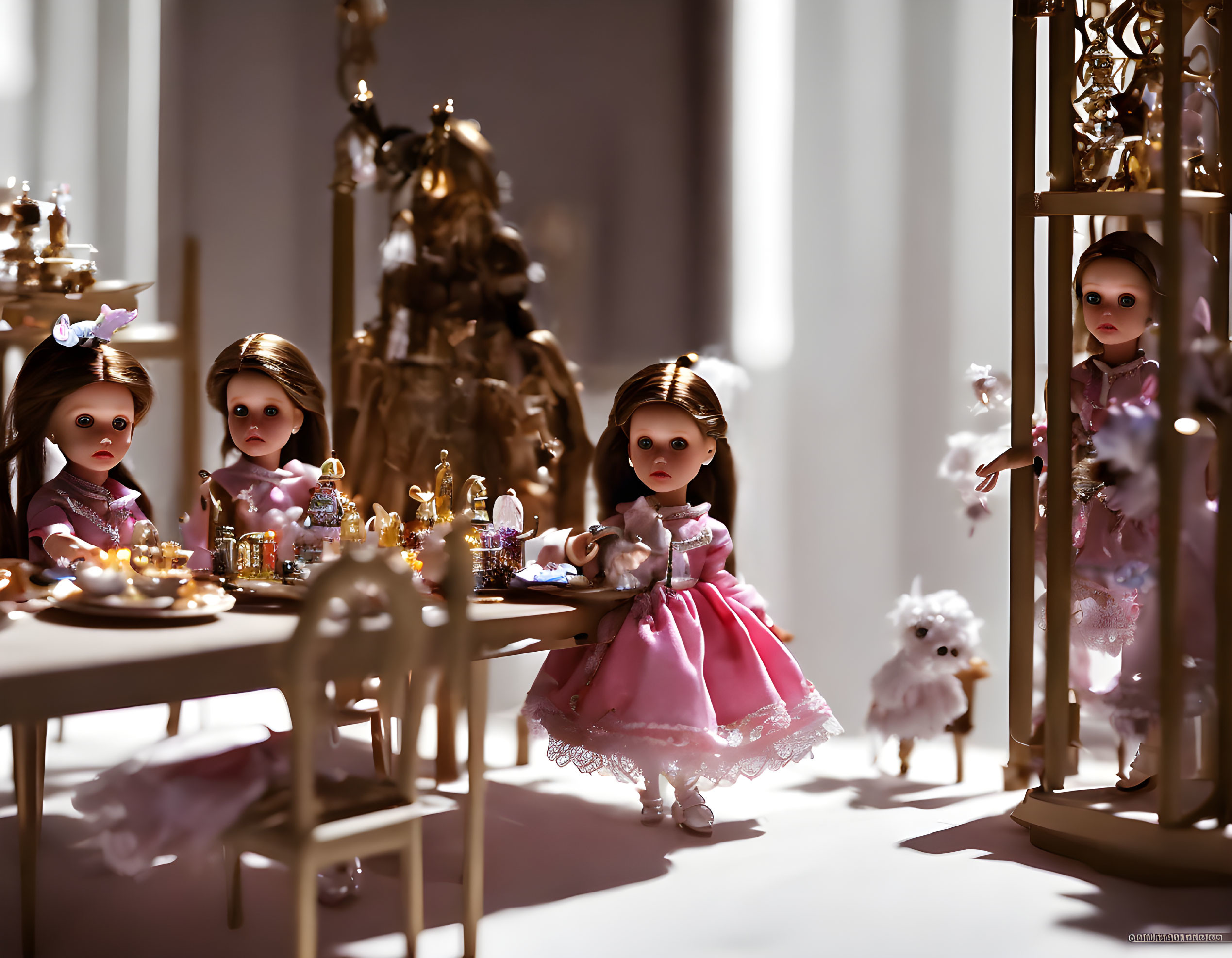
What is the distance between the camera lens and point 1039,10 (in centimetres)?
348

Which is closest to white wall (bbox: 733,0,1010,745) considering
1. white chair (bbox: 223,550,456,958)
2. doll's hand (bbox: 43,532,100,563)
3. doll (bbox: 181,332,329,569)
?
doll (bbox: 181,332,329,569)

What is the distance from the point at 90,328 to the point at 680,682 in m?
1.95

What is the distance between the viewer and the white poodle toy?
400 cm

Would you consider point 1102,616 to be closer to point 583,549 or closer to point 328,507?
point 583,549

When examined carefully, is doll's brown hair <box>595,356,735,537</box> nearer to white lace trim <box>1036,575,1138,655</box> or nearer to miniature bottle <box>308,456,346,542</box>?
miniature bottle <box>308,456,346,542</box>

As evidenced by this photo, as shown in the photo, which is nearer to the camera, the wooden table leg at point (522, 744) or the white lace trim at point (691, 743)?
the white lace trim at point (691, 743)

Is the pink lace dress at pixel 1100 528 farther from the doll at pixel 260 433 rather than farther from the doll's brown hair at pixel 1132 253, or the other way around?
the doll at pixel 260 433

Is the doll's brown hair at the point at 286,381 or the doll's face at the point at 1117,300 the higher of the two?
the doll's face at the point at 1117,300

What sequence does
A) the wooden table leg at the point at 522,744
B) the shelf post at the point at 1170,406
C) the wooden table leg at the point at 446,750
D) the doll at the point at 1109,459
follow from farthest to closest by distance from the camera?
the wooden table leg at the point at 522,744 → the wooden table leg at the point at 446,750 → the doll at the point at 1109,459 → the shelf post at the point at 1170,406

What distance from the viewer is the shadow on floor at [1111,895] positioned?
289cm

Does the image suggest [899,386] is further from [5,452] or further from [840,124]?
[5,452]

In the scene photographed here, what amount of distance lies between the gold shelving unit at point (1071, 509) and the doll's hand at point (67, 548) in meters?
2.61

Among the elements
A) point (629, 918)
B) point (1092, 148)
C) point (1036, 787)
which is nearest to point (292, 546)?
point (629, 918)

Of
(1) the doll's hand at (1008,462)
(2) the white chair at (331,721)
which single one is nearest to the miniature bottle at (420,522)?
(2) the white chair at (331,721)
